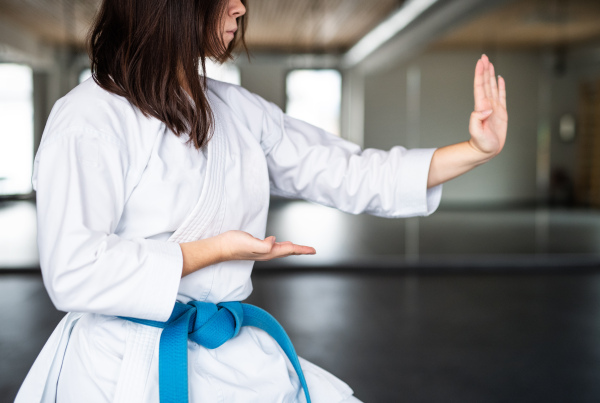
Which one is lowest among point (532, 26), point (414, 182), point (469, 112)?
point (414, 182)

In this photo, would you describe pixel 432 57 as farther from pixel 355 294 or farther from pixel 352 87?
pixel 355 294

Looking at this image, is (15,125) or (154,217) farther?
(15,125)

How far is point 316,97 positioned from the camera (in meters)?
5.25

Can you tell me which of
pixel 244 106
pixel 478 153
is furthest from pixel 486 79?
pixel 244 106

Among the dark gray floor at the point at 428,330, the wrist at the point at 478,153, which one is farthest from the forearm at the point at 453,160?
the dark gray floor at the point at 428,330

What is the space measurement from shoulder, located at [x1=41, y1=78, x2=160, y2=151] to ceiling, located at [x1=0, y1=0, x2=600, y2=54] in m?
4.53

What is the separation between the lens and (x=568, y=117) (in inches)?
222

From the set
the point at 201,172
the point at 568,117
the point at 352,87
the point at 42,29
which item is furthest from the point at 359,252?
the point at 201,172

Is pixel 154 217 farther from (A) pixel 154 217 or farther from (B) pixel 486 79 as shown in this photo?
(B) pixel 486 79

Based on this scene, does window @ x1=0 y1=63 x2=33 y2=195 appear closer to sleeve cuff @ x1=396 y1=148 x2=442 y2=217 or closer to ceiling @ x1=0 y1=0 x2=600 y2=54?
ceiling @ x1=0 y1=0 x2=600 y2=54

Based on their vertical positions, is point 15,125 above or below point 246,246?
above

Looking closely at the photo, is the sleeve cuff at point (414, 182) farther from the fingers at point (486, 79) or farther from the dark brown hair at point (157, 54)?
the dark brown hair at point (157, 54)

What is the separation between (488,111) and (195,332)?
659 mm

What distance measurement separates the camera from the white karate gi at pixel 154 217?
79 cm
